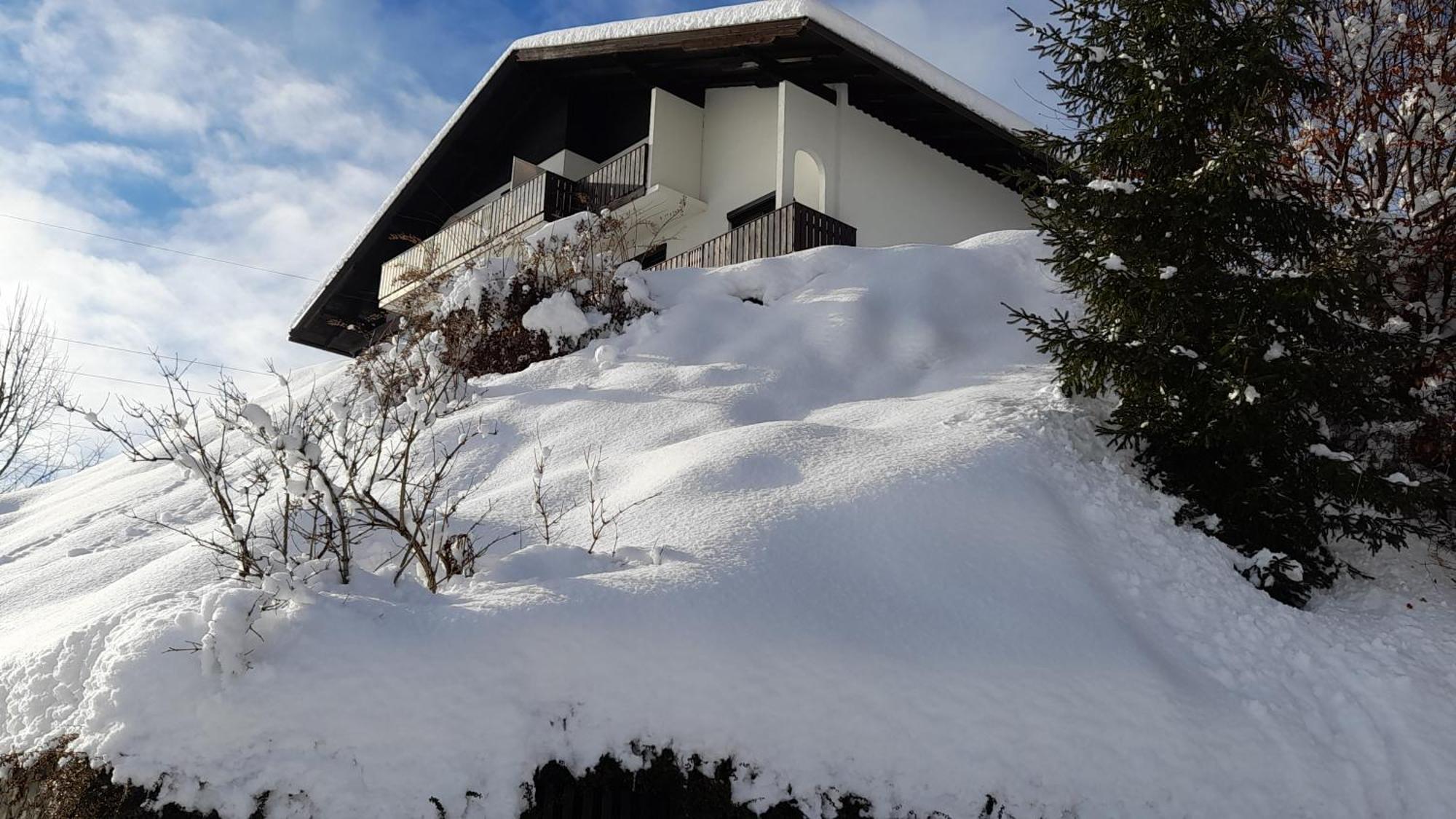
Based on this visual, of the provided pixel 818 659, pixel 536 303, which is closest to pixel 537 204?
pixel 536 303

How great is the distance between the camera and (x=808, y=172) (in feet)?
48.3

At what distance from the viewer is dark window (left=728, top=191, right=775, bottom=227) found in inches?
583

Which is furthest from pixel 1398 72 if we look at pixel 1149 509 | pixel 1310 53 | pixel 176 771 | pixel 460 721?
pixel 176 771

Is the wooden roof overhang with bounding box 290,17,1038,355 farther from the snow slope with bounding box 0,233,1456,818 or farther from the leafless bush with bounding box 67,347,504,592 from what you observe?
the leafless bush with bounding box 67,347,504,592

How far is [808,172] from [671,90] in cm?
330

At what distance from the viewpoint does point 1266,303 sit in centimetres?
596

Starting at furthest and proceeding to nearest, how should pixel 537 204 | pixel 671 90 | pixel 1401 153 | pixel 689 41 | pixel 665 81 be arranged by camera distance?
pixel 671 90, pixel 665 81, pixel 537 204, pixel 689 41, pixel 1401 153

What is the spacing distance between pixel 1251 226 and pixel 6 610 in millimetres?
8422

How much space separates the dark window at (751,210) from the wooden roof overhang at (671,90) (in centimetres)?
173

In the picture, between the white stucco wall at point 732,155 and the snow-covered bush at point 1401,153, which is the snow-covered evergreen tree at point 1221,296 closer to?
the snow-covered bush at point 1401,153

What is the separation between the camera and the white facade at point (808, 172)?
1381 centimetres

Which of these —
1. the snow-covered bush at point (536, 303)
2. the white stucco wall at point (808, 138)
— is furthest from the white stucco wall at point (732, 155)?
the snow-covered bush at point (536, 303)

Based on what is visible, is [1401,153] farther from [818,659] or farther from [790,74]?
[790,74]

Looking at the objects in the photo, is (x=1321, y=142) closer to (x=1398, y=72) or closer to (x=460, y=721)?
(x=1398, y=72)
